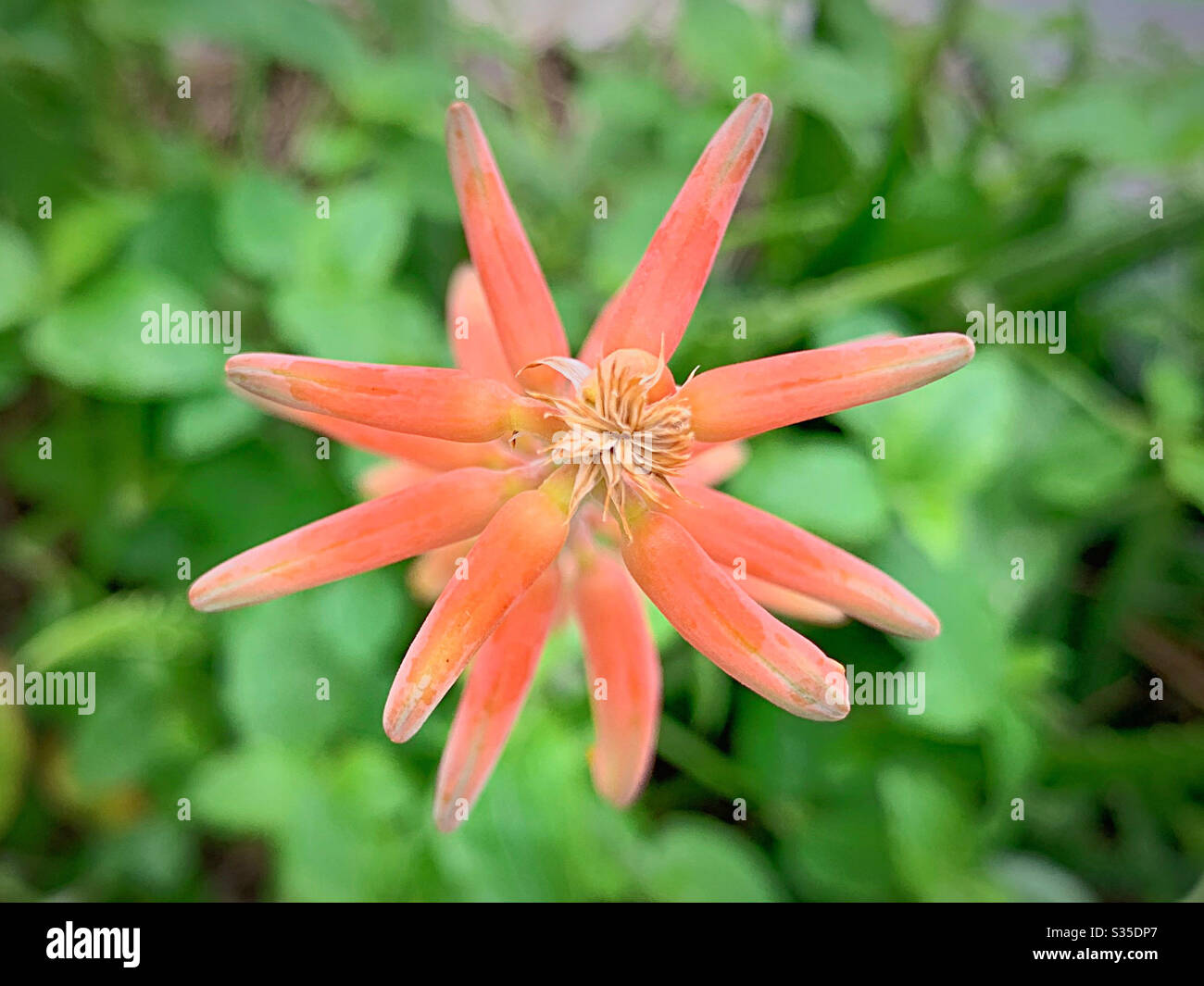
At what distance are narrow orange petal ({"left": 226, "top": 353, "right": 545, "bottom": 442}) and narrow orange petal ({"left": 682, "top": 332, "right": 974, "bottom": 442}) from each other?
71 millimetres

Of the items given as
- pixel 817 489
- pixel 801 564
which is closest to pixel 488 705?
pixel 801 564

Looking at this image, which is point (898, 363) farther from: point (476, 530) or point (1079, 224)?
point (1079, 224)

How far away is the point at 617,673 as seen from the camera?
1.50ft

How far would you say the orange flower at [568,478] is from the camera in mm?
345

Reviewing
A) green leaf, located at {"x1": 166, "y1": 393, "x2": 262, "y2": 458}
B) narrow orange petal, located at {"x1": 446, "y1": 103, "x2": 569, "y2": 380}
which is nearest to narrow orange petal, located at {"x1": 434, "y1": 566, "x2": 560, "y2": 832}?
narrow orange petal, located at {"x1": 446, "y1": 103, "x2": 569, "y2": 380}

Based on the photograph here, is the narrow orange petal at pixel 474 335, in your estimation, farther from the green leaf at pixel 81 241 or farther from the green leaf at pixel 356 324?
the green leaf at pixel 81 241

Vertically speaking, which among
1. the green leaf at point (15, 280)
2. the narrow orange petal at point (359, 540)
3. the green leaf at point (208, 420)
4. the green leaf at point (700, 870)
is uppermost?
the green leaf at point (15, 280)

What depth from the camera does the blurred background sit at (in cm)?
76

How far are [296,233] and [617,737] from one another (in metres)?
0.56

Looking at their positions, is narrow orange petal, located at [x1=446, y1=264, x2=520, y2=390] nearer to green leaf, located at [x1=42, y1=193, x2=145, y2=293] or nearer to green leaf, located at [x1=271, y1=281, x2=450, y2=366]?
green leaf, located at [x1=271, y1=281, x2=450, y2=366]

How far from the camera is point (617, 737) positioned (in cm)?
46

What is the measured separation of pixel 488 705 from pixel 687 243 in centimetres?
22

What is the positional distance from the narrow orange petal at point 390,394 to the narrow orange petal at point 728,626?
0.23ft

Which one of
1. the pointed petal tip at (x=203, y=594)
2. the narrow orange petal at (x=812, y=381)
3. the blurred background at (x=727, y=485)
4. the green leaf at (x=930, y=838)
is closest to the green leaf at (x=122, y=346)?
the blurred background at (x=727, y=485)
